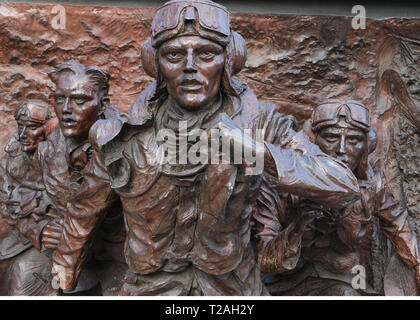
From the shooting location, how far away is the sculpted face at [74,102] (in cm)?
361

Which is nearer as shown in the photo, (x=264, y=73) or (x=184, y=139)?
(x=184, y=139)

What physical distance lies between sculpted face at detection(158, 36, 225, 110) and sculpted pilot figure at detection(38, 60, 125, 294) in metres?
0.78

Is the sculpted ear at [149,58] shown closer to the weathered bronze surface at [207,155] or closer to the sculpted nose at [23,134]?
the weathered bronze surface at [207,155]

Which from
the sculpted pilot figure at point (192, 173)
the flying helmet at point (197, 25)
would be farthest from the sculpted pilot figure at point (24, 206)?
the flying helmet at point (197, 25)

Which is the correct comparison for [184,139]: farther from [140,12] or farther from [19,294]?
[140,12]

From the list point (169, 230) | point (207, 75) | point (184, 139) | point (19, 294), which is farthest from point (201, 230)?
point (19, 294)

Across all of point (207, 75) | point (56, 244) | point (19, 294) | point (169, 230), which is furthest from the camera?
point (19, 294)

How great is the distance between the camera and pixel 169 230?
316cm

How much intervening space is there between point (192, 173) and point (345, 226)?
1.07 metres

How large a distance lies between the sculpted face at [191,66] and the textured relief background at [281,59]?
5.47 ft

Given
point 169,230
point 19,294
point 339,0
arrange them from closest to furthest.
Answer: point 169,230 < point 19,294 < point 339,0

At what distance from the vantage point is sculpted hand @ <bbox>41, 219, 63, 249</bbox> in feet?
11.8

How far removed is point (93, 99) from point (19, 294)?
1.22 m

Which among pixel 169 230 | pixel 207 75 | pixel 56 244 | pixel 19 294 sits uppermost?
pixel 207 75
